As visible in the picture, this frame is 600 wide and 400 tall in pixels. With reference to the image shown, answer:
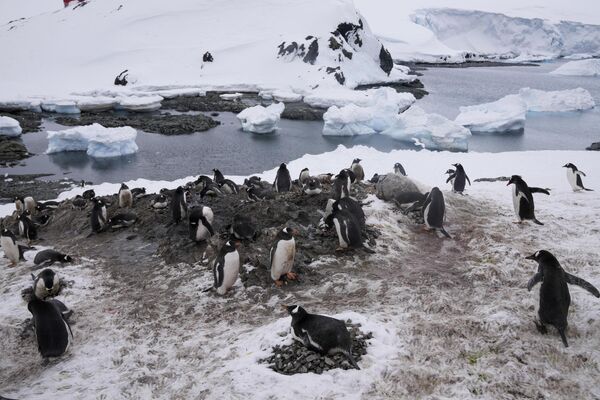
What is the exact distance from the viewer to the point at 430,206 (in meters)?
7.75

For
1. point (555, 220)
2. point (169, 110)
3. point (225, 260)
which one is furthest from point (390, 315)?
point (169, 110)

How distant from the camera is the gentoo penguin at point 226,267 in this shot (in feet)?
19.9

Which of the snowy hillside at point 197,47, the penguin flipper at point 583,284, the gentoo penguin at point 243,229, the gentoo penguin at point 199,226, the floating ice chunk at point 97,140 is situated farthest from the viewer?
the snowy hillside at point 197,47

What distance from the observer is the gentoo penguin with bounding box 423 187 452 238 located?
7.65 meters

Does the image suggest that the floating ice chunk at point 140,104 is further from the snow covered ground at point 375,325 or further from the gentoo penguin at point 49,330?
the gentoo penguin at point 49,330

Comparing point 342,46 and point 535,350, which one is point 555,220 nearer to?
point 535,350

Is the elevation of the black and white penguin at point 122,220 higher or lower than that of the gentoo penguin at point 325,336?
lower

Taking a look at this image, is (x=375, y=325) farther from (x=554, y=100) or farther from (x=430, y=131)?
(x=554, y=100)

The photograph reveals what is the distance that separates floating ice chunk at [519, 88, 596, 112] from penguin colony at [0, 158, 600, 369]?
23.5 m

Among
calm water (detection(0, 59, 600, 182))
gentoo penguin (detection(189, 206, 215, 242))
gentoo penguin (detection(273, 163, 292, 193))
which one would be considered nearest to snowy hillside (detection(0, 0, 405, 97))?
calm water (detection(0, 59, 600, 182))

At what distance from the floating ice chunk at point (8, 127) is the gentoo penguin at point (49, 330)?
73.3ft

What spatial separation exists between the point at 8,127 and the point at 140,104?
8.72 m

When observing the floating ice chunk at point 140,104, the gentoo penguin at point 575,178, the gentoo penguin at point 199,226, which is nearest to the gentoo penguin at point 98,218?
the gentoo penguin at point 199,226

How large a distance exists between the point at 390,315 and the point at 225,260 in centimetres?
219
